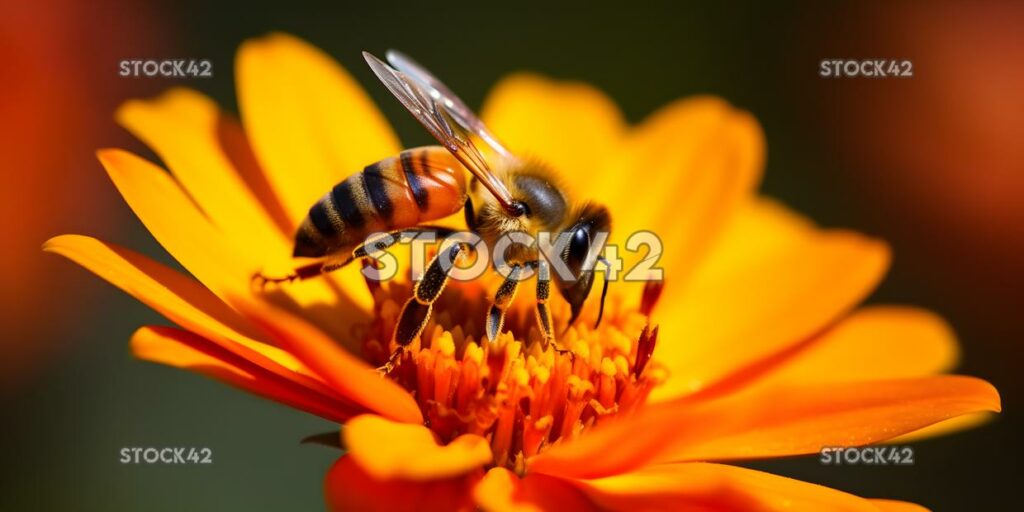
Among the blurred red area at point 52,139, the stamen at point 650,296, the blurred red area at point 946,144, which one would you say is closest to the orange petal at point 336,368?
the stamen at point 650,296

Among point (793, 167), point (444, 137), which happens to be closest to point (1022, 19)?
point (793, 167)

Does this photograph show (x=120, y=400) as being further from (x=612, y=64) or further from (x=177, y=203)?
(x=612, y=64)

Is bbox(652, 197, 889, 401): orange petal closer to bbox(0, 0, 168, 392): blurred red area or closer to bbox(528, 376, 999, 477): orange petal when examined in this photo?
bbox(528, 376, 999, 477): orange petal

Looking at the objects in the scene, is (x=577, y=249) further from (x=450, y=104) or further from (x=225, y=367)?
(x=225, y=367)
